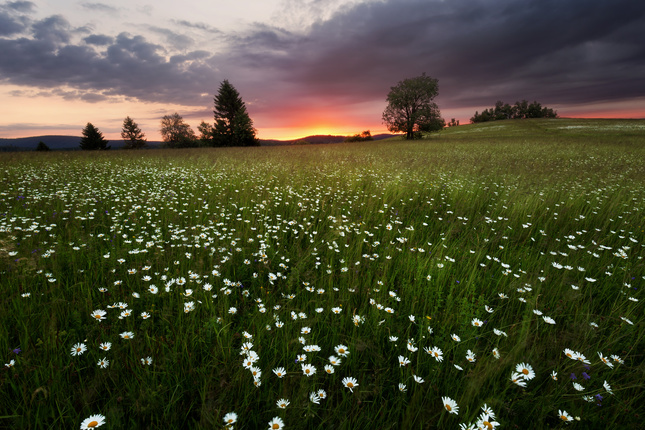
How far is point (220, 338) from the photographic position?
2029 mm

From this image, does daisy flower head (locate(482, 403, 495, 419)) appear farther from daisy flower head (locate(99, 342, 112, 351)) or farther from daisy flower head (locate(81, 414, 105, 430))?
daisy flower head (locate(99, 342, 112, 351))

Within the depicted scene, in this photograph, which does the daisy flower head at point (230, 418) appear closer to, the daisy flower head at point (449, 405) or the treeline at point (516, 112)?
the daisy flower head at point (449, 405)

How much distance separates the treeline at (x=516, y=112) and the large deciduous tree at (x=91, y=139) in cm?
14450

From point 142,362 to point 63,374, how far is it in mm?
504

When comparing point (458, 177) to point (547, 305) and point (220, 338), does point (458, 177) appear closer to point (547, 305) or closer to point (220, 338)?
point (547, 305)

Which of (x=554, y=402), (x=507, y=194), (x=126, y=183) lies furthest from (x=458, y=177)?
(x=126, y=183)

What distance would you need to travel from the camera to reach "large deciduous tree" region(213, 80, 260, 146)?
4878 centimetres

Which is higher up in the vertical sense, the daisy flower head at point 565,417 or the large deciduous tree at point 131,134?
the large deciduous tree at point 131,134

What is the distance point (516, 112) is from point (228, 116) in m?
132

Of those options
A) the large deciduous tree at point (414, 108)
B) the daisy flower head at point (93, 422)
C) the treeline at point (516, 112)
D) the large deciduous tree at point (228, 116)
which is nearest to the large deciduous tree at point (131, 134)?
the large deciduous tree at point (228, 116)

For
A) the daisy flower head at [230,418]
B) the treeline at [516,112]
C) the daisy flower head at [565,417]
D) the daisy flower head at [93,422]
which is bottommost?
the daisy flower head at [565,417]

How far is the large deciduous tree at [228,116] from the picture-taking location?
160ft

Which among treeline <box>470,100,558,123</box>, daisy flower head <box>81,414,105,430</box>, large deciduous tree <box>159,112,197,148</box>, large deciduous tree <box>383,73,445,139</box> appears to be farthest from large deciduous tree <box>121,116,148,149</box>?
treeline <box>470,100,558,123</box>

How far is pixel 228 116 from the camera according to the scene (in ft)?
168
